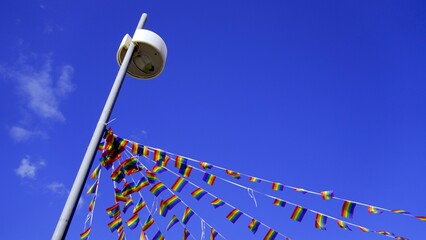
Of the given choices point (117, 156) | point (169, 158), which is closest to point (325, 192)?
point (169, 158)

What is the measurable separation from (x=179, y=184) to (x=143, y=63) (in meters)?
2.00

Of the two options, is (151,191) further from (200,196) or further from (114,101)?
(114,101)

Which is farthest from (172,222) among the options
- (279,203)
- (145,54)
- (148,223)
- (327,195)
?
(145,54)

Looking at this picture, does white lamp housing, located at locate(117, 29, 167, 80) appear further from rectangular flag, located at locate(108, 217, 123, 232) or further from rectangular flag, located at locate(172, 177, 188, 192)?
rectangular flag, located at locate(108, 217, 123, 232)

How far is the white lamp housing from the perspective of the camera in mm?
4078

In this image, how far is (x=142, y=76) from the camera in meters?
4.57

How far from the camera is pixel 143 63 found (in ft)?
14.3

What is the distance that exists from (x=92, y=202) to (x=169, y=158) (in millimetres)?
1364

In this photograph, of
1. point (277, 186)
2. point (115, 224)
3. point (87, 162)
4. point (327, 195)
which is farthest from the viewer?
point (115, 224)

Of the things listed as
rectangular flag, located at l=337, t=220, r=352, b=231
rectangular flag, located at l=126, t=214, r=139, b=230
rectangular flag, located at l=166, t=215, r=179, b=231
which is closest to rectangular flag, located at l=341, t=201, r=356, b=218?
rectangular flag, located at l=337, t=220, r=352, b=231

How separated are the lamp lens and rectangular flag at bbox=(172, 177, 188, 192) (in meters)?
1.81

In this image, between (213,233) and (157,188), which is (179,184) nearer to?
(157,188)

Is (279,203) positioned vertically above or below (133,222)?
above

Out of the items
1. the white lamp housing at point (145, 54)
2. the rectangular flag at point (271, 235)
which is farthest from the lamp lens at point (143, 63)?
the rectangular flag at point (271, 235)
